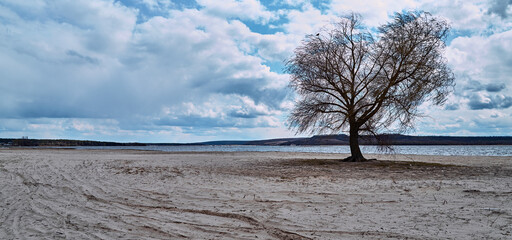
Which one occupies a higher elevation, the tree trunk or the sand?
the tree trunk

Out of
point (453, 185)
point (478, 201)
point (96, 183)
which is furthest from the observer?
point (96, 183)

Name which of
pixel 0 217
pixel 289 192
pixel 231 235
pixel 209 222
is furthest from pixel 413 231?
pixel 0 217

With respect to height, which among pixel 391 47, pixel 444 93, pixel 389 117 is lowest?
pixel 389 117

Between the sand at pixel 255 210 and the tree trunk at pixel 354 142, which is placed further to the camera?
the tree trunk at pixel 354 142

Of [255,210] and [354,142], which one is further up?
[354,142]

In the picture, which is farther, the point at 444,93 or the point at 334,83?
the point at 334,83

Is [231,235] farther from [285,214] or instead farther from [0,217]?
[0,217]

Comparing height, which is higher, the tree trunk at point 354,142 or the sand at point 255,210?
the tree trunk at point 354,142

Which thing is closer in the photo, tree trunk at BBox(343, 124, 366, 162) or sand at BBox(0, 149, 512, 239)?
sand at BBox(0, 149, 512, 239)

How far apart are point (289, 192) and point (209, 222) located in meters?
3.45

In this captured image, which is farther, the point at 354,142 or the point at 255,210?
the point at 354,142

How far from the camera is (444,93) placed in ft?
61.7

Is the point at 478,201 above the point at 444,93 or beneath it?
beneath

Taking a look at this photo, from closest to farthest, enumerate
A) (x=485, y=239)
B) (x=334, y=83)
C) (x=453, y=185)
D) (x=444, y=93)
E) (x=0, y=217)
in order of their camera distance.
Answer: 1. (x=485, y=239)
2. (x=0, y=217)
3. (x=453, y=185)
4. (x=444, y=93)
5. (x=334, y=83)
